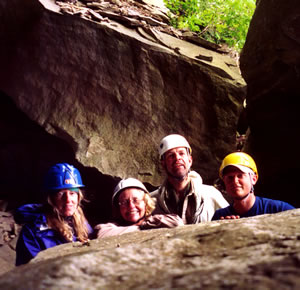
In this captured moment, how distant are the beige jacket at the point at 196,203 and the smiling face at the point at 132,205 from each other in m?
0.51

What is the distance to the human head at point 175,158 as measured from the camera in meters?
3.42

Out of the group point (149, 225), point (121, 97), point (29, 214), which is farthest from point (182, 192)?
point (121, 97)

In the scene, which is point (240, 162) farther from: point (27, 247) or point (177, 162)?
point (27, 247)

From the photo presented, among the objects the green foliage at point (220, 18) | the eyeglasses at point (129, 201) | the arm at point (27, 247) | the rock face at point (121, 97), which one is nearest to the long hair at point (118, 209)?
the eyeglasses at point (129, 201)

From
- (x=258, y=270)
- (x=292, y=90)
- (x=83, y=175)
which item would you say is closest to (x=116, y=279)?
(x=258, y=270)

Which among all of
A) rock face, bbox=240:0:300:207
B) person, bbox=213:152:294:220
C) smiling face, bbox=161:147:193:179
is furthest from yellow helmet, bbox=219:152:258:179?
rock face, bbox=240:0:300:207

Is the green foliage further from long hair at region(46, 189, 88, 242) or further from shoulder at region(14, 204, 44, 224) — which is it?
shoulder at region(14, 204, 44, 224)

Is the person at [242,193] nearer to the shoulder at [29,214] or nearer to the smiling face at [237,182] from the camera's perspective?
the smiling face at [237,182]

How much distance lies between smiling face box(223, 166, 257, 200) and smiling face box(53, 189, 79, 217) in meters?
1.54

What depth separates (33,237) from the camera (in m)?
2.72

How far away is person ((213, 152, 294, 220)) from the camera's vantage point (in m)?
2.93

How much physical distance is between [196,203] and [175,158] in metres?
0.57

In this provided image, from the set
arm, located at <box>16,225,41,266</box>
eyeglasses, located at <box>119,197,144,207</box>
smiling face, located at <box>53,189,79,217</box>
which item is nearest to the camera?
arm, located at <box>16,225,41,266</box>

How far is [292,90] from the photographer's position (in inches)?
201
